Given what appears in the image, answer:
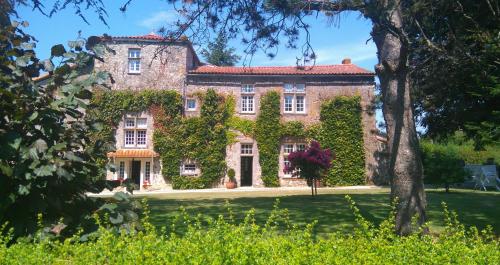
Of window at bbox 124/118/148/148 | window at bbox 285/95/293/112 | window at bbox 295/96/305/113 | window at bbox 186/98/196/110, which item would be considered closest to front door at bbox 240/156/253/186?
window at bbox 285/95/293/112

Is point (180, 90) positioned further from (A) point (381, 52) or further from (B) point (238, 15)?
(A) point (381, 52)

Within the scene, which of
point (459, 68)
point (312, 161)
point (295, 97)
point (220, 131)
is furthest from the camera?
point (295, 97)

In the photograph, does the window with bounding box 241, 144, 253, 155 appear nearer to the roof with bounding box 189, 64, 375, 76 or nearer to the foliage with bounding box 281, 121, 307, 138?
the foliage with bounding box 281, 121, 307, 138

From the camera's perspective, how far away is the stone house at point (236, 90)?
28.8m

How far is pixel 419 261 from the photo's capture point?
3232 mm

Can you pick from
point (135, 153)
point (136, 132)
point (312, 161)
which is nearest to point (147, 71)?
point (136, 132)

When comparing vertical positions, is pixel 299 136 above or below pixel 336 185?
above

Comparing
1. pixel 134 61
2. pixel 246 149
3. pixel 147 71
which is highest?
Result: pixel 134 61

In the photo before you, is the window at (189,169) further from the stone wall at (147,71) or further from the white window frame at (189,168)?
the stone wall at (147,71)

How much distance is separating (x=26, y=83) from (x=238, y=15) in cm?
555

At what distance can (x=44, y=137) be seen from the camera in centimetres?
495

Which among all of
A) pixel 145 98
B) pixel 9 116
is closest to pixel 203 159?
pixel 145 98

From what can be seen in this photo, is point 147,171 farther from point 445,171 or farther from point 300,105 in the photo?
point 445,171

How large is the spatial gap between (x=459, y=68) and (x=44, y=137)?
8.24 m
